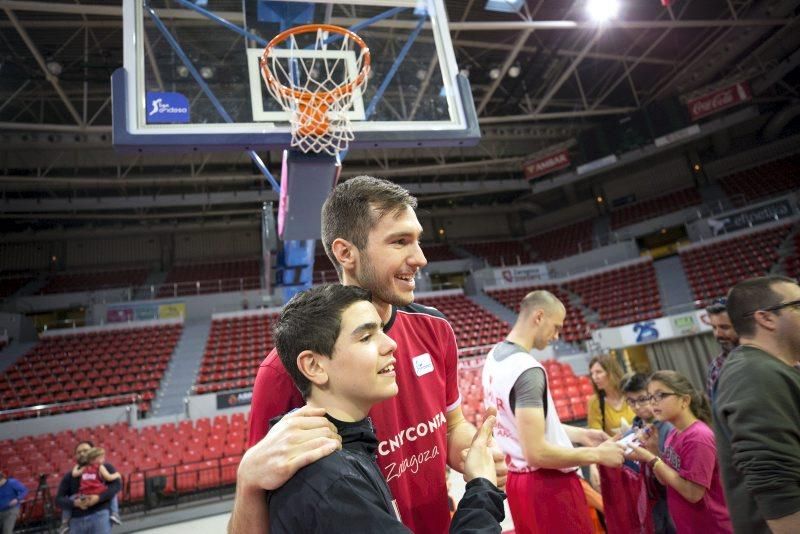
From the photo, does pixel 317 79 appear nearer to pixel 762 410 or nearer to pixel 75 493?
pixel 762 410

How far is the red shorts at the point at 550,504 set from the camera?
→ 2.31 metres

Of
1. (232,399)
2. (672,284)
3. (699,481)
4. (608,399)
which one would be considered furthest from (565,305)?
(699,481)

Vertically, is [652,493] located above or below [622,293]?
below

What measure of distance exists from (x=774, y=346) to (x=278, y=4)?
194 inches

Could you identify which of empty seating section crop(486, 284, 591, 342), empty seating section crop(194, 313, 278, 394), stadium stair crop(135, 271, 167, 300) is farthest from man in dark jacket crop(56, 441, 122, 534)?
stadium stair crop(135, 271, 167, 300)

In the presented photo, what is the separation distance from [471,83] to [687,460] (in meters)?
14.4

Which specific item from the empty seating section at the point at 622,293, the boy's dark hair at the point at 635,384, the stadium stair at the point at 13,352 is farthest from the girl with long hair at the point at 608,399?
the stadium stair at the point at 13,352

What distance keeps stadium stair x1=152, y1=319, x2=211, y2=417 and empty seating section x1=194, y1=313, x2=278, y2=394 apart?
0.87 ft

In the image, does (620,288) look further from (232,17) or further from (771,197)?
(232,17)

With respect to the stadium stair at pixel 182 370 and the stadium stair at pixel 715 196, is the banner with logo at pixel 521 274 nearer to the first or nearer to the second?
the stadium stair at pixel 715 196

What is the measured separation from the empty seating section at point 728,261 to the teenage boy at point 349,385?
48.3 ft

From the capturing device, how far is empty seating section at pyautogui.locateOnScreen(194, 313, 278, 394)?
11875 millimetres

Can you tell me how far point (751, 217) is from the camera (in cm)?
1667

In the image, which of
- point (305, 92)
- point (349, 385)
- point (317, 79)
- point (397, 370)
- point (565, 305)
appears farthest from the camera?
point (565, 305)
